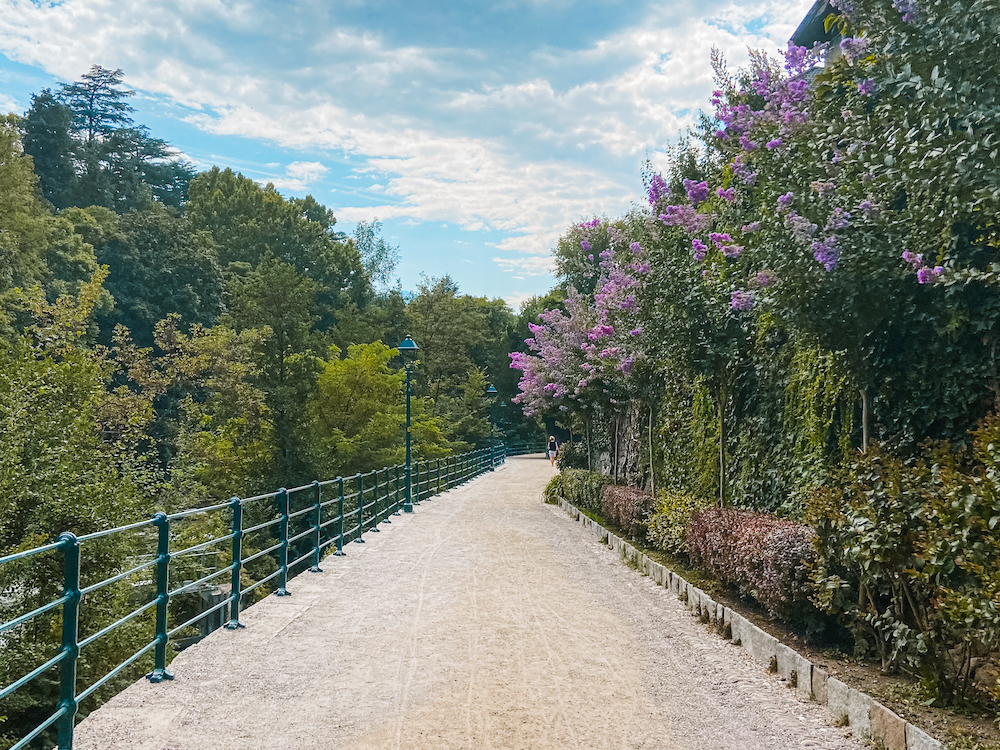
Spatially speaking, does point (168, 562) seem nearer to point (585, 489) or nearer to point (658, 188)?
point (658, 188)

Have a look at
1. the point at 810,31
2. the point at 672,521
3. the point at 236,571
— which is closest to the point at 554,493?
the point at 672,521

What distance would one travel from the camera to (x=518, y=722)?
4.97 metres

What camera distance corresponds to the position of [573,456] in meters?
27.9

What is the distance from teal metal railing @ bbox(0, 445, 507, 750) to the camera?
169 inches

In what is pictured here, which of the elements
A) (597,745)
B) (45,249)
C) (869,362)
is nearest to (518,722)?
(597,745)

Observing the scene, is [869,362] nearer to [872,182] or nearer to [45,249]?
[872,182]

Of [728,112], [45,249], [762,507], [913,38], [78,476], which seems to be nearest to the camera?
[913,38]

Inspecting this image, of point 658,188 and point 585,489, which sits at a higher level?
point 658,188

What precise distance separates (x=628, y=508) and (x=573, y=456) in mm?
14179

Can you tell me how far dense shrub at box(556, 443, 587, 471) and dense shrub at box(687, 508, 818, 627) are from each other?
18346 mm

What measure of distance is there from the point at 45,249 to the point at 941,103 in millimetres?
39138

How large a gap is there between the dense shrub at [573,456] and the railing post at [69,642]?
23.0 m

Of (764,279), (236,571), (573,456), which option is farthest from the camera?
(573,456)

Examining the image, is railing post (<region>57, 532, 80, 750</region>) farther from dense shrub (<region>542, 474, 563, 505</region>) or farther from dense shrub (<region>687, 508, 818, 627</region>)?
dense shrub (<region>542, 474, 563, 505</region>)
